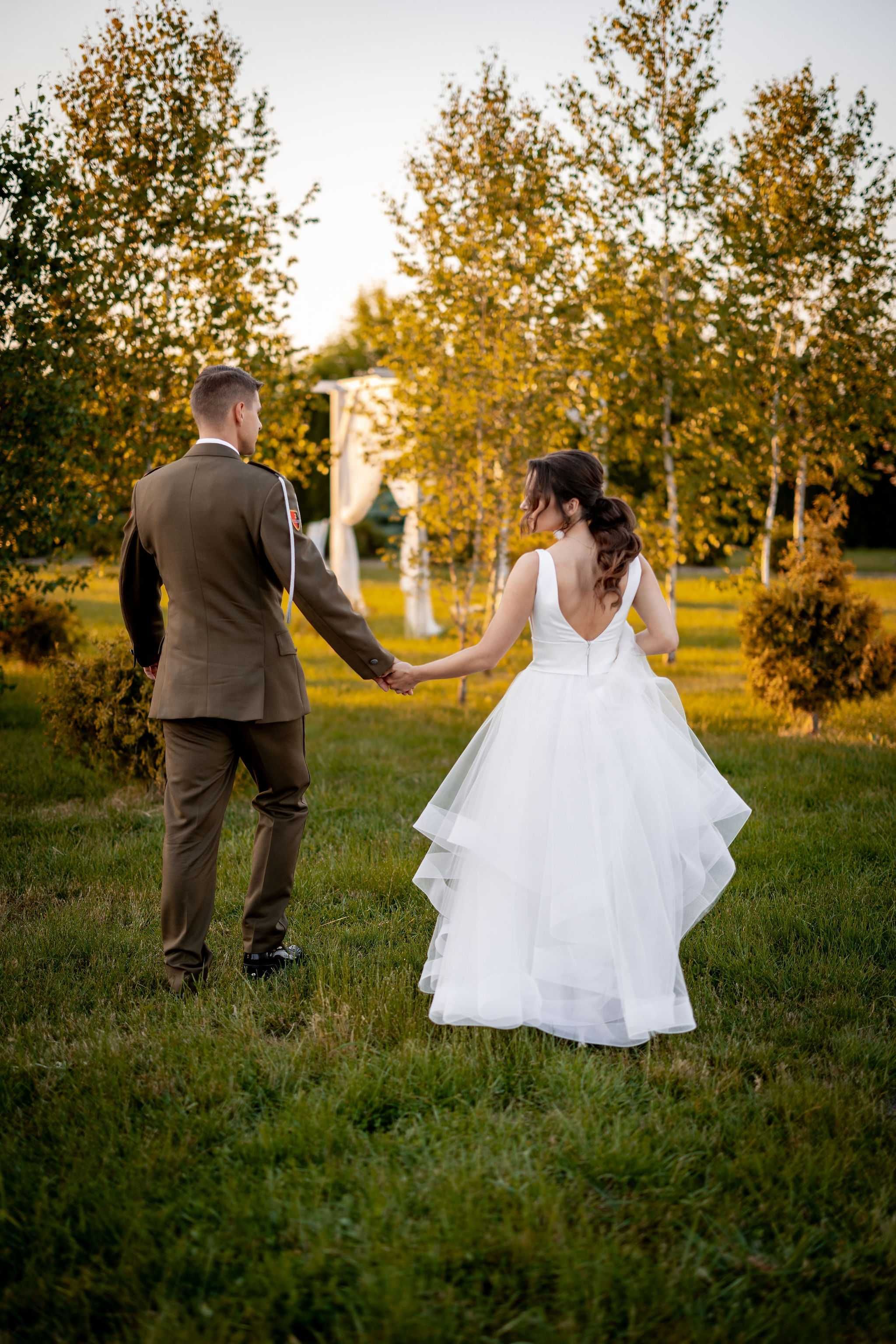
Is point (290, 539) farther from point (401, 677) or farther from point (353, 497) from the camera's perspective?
point (353, 497)

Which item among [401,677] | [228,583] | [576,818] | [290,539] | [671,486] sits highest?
[671,486]

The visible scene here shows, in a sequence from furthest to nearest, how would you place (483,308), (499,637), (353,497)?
(353,497)
(483,308)
(499,637)

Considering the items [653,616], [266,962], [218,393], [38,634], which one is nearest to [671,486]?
[38,634]

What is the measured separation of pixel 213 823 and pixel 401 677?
0.96 meters

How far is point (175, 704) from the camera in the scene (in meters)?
3.82

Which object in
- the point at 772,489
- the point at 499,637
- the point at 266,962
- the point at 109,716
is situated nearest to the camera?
the point at 499,637

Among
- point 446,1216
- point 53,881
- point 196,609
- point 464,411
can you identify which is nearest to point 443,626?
point 464,411

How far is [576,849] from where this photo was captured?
357 cm

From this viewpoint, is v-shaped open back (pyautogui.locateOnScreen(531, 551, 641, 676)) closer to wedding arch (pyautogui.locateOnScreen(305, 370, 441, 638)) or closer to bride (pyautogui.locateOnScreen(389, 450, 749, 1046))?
bride (pyautogui.locateOnScreen(389, 450, 749, 1046))

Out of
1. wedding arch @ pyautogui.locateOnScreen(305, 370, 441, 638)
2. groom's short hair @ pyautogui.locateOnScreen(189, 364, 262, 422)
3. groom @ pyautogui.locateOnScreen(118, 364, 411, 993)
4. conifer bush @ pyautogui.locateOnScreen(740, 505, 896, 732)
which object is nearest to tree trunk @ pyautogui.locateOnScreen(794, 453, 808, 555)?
conifer bush @ pyautogui.locateOnScreen(740, 505, 896, 732)

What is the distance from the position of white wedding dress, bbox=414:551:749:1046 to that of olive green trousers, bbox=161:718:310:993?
646 millimetres

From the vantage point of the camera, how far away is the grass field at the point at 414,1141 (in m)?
2.33

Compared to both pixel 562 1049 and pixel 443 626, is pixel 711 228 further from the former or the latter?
pixel 562 1049

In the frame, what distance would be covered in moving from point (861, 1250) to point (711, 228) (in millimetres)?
10916
